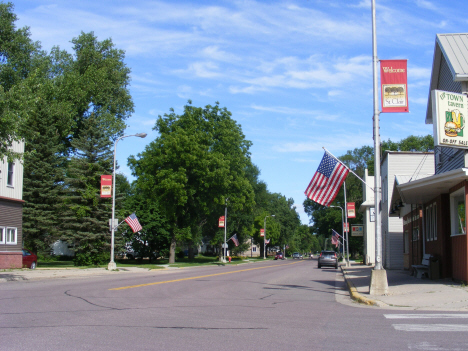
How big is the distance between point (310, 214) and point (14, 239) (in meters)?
69.9

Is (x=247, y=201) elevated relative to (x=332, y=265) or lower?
elevated

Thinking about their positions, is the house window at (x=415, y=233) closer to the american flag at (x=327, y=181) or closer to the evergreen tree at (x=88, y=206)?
the american flag at (x=327, y=181)

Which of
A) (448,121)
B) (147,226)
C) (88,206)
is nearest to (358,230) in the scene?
(147,226)

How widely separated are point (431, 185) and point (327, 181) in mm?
3895

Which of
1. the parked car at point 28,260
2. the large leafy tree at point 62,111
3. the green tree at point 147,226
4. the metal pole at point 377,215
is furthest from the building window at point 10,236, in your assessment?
the metal pole at point 377,215

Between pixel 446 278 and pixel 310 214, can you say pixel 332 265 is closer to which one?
pixel 446 278

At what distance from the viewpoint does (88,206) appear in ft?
131

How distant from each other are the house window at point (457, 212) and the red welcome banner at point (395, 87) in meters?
4.30

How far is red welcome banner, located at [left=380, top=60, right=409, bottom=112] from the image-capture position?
48.3 ft

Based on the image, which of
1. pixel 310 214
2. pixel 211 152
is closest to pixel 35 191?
pixel 211 152

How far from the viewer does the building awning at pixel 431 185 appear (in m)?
15.2

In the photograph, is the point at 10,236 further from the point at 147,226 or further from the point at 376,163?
the point at 376,163

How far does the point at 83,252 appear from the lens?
39.9 metres

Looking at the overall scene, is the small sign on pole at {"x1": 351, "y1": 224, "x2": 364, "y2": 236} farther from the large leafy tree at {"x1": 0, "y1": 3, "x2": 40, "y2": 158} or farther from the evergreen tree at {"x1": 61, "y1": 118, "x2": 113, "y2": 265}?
the large leafy tree at {"x1": 0, "y1": 3, "x2": 40, "y2": 158}
